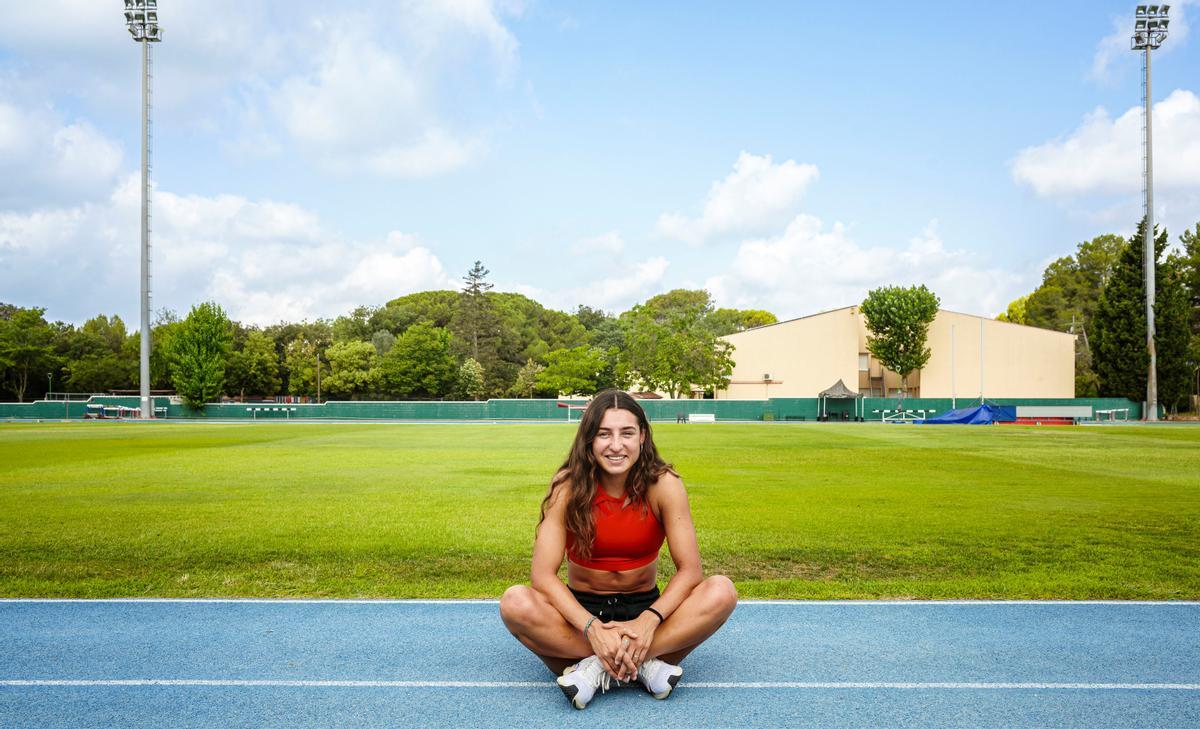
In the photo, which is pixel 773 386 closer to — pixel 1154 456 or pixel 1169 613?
pixel 1154 456

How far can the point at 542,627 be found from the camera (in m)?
4.63

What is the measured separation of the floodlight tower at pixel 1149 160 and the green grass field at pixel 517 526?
38.3 meters

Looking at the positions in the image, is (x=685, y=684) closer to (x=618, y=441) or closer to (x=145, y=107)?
(x=618, y=441)

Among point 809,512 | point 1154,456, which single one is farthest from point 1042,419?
point 809,512

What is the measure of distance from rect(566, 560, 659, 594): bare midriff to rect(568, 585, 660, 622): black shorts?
0.03 m

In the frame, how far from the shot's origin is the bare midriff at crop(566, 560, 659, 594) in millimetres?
4938

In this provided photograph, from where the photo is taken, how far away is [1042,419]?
181 ft

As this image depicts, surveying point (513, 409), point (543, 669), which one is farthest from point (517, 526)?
A: point (513, 409)

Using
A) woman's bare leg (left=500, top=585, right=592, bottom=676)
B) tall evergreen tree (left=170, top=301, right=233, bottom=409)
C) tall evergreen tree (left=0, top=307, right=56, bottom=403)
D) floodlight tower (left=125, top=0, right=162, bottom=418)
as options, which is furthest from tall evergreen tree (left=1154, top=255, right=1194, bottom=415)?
tall evergreen tree (left=0, top=307, right=56, bottom=403)

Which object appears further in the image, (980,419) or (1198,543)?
(980,419)

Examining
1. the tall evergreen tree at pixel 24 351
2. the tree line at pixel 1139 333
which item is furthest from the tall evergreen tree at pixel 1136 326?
the tall evergreen tree at pixel 24 351

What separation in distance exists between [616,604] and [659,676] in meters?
0.49

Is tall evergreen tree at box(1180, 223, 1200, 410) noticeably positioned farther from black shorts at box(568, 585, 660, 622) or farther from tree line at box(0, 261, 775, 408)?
black shorts at box(568, 585, 660, 622)

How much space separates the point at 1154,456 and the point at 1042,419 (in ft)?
112
